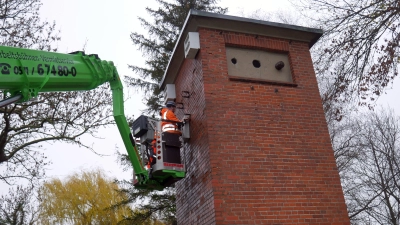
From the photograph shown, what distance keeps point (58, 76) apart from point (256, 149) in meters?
3.99

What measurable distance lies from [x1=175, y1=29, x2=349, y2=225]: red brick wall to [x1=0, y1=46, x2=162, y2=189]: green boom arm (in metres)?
1.49

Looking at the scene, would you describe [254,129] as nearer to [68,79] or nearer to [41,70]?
[68,79]

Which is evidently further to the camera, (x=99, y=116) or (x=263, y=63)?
(x=99, y=116)

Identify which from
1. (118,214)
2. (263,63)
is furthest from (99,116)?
(118,214)

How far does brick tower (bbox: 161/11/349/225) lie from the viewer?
7988mm

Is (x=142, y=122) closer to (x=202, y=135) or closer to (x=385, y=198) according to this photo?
(x=202, y=135)

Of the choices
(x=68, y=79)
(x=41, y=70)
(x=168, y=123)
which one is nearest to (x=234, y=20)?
(x=168, y=123)

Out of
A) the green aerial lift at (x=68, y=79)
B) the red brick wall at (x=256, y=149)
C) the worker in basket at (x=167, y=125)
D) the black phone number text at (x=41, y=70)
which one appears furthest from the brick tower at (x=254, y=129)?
the black phone number text at (x=41, y=70)

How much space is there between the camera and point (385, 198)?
2214 cm

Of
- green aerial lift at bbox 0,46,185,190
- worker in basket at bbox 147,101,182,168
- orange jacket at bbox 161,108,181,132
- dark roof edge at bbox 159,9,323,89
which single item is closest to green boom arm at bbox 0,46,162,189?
green aerial lift at bbox 0,46,185,190

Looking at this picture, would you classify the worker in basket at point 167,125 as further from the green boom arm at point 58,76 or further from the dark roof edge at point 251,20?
the dark roof edge at point 251,20

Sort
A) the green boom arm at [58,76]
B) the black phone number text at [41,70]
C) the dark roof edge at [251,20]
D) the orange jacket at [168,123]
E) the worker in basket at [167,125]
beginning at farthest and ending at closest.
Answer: the dark roof edge at [251,20] → the orange jacket at [168,123] → the worker in basket at [167,125] → the green boom arm at [58,76] → the black phone number text at [41,70]

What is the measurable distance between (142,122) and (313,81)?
13.2ft

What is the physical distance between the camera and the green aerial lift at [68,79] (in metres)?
6.83
